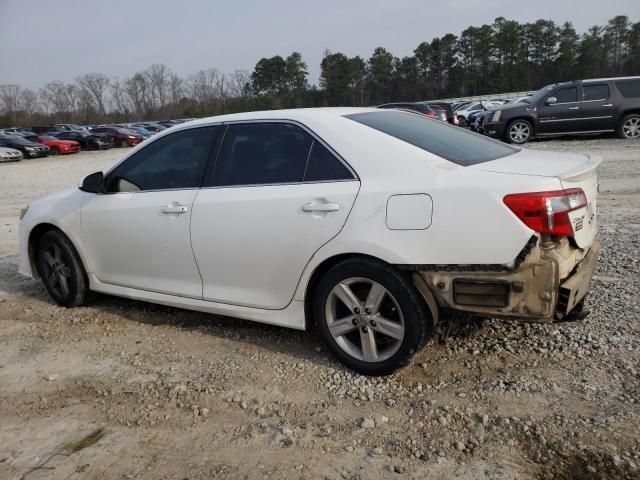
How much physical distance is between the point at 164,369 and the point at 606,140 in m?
15.4

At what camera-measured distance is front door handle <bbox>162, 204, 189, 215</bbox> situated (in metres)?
3.75

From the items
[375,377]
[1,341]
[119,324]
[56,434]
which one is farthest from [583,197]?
[1,341]

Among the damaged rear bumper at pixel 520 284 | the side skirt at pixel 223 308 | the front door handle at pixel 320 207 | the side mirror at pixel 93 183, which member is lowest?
the side skirt at pixel 223 308

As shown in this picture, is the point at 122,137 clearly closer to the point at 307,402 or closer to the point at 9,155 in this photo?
the point at 9,155

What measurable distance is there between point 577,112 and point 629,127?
4.84ft

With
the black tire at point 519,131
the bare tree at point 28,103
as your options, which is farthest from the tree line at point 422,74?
the black tire at point 519,131

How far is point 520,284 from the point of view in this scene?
2713mm

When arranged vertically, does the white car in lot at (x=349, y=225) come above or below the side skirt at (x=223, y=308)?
above

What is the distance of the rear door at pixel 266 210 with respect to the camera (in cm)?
319

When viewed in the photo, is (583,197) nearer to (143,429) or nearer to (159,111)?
(143,429)

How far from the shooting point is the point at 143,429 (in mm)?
2871

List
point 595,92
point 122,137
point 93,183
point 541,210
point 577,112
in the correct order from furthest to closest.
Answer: point 122,137
point 577,112
point 595,92
point 93,183
point 541,210

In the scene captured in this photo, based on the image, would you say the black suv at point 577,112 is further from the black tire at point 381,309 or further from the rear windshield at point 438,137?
the black tire at point 381,309

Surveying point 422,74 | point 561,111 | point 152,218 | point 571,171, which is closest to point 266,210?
point 152,218
